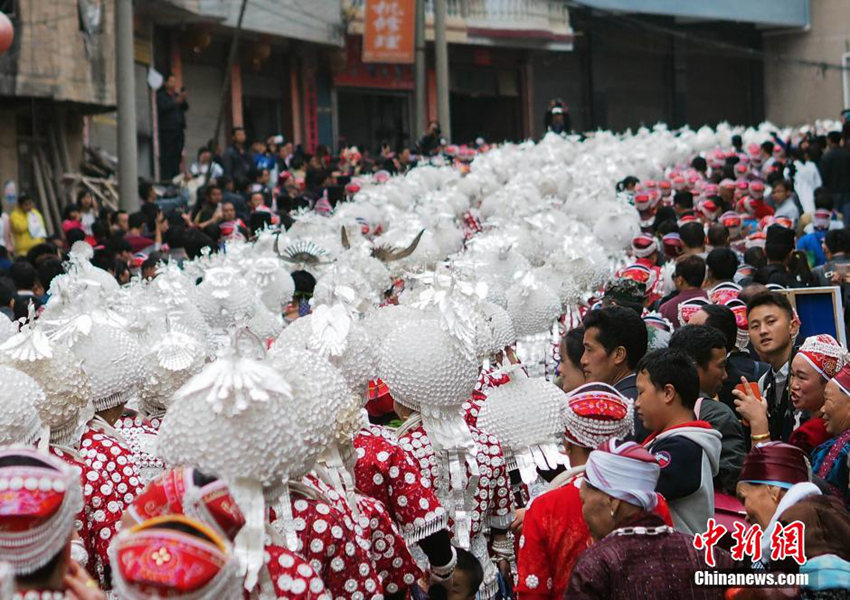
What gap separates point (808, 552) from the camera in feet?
10.9

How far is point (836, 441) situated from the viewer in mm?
4793

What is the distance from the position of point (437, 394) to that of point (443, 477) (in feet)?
1.02

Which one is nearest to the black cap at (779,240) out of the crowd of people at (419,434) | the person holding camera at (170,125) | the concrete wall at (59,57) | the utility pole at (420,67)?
the crowd of people at (419,434)

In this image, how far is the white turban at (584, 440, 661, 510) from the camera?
3.71 m

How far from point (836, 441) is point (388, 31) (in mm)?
23185

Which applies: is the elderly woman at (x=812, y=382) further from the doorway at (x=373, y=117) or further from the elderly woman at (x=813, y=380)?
the doorway at (x=373, y=117)

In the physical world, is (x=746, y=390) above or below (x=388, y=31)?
below

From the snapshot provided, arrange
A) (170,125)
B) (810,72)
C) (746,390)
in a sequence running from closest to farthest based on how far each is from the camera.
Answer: (746,390) → (170,125) → (810,72)

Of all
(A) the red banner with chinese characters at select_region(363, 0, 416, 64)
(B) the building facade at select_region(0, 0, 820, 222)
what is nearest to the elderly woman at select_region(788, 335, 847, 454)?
(B) the building facade at select_region(0, 0, 820, 222)

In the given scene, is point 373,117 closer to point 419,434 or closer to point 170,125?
point 170,125

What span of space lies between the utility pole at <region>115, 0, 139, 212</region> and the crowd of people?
6.77 meters

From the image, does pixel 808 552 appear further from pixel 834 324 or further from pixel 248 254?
pixel 248 254

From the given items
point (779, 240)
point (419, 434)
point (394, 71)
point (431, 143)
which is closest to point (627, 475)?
point (419, 434)

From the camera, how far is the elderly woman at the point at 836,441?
4.63 meters
